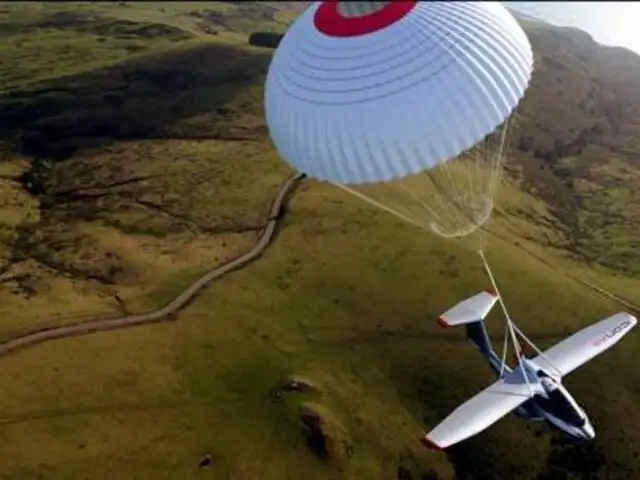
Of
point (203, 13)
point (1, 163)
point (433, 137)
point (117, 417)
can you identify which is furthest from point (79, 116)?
point (433, 137)

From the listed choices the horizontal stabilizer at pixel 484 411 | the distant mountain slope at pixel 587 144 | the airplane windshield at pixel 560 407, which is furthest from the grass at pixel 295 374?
the distant mountain slope at pixel 587 144

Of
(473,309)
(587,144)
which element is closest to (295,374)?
(473,309)

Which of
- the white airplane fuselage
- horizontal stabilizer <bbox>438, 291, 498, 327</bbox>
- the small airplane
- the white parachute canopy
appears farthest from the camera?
horizontal stabilizer <bbox>438, 291, 498, 327</bbox>

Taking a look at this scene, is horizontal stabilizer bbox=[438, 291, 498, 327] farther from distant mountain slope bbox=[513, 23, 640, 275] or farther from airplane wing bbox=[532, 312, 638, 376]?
distant mountain slope bbox=[513, 23, 640, 275]

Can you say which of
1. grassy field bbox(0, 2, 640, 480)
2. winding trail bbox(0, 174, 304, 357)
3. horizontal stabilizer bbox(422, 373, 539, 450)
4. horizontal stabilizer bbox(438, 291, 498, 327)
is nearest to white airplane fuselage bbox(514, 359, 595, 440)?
horizontal stabilizer bbox(422, 373, 539, 450)

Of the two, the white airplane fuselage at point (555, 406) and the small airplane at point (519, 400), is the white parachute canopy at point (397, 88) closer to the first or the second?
the small airplane at point (519, 400)

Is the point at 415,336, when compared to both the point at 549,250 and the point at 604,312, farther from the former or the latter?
the point at 549,250
